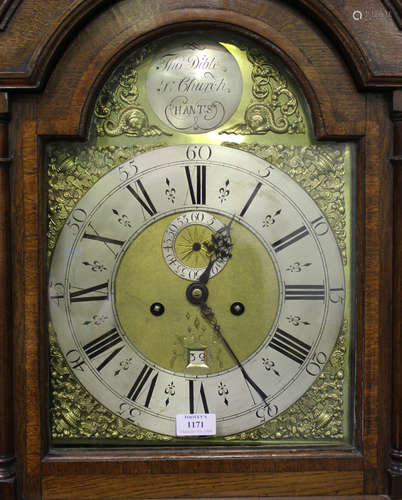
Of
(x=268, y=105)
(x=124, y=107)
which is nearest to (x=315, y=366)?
Answer: (x=268, y=105)

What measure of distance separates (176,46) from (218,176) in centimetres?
29

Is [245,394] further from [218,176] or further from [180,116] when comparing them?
[180,116]

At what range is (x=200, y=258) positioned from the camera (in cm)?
121

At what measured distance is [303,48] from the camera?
45.8 inches

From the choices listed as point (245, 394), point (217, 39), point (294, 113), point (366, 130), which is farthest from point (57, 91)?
point (245, 394)

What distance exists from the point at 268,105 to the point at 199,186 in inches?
9.0

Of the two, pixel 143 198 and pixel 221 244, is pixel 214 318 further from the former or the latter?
pixel 143 198

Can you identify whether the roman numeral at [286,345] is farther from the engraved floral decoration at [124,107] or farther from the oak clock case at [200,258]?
the engraved floral decoration at [124,107]

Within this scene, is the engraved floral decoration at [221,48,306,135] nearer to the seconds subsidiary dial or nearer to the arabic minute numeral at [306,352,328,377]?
the seconds subsidiary dial

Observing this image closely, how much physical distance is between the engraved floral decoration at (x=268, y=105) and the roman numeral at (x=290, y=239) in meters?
0.21

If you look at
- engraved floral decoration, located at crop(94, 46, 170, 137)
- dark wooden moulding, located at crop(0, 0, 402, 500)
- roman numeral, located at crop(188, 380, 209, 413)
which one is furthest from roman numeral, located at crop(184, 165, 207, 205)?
roman numeral, located at crop(188, 380, 209, 413)

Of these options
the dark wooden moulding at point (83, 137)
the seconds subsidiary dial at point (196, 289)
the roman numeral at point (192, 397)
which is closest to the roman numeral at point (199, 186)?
the seconds subsidiary dial at point (196, 289)

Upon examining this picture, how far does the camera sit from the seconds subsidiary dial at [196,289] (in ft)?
3.96
